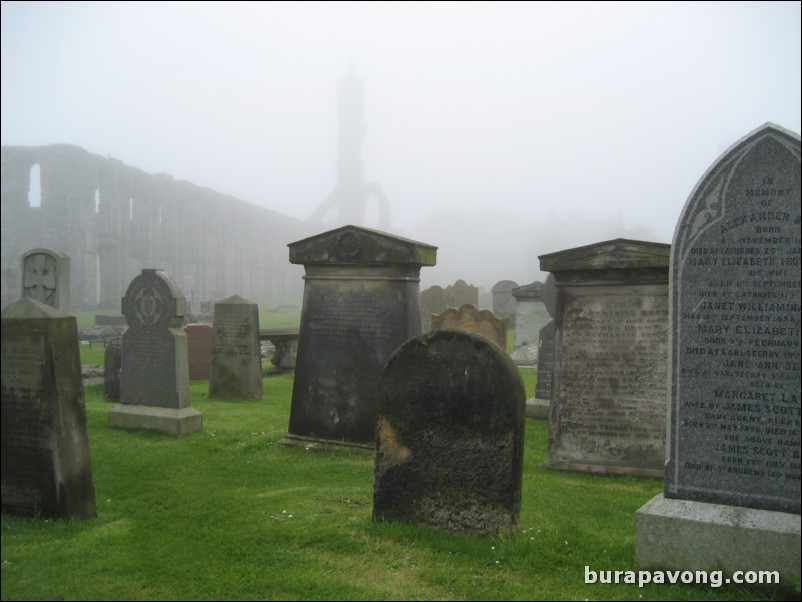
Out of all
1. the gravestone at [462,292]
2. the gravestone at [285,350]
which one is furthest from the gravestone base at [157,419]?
the gravestone at [462,292]

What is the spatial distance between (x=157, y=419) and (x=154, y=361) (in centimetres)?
79

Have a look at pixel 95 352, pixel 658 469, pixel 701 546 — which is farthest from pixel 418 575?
pixel 95 352

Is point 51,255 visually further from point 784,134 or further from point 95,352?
point 784,134

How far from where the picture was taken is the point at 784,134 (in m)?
3.71

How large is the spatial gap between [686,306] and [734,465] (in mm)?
974

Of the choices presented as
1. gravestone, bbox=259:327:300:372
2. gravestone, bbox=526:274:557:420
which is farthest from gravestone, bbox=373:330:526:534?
gravestone, bbox=259:327:300:372

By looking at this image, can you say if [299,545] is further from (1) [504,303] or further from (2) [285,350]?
(1) [504,303]

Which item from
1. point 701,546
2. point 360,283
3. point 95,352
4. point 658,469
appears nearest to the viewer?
point 701,546

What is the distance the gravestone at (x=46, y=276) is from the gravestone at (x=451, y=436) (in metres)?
7.97

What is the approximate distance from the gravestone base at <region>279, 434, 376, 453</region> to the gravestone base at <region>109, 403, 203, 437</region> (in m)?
1.43

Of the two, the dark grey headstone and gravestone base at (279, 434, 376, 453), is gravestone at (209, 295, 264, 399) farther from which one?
the dark grey headstone

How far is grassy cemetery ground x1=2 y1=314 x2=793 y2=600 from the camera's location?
12.0 ft

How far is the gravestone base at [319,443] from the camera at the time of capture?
24.5 ft

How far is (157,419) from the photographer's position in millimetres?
8453
